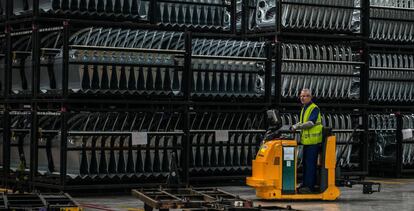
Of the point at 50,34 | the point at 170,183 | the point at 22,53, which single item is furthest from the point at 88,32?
the point at 170,183

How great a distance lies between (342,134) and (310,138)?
437 cm

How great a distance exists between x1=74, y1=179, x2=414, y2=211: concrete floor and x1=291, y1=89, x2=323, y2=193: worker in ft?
1.34

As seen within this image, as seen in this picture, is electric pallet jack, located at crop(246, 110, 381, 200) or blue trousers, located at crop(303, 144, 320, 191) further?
blue trousers, located at crop(303, 144, 320, 191)

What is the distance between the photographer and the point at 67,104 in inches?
727

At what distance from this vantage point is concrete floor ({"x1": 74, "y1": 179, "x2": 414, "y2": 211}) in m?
16.9

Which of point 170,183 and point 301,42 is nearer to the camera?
point 170,183

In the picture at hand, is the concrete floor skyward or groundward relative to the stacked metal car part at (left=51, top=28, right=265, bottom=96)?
groundward

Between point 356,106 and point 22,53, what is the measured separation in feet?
25.7

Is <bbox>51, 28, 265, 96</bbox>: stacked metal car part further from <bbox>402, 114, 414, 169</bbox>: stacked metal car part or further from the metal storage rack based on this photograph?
<bbox>402, 114, 414, 169</bbox>: stacked metal car part

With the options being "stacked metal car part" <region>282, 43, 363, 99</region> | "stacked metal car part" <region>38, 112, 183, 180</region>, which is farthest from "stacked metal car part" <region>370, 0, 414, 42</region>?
"stacked metal car part" <region>38, 112, 183, 180</region>

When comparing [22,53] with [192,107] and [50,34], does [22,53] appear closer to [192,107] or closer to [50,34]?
[50,34]

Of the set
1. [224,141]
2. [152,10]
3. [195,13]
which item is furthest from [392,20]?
[152,10]

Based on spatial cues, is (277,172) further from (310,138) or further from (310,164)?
(310,138)

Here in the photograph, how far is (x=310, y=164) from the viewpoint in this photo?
1819 cm
